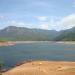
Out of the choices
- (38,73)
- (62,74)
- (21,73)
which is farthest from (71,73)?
(21,73)

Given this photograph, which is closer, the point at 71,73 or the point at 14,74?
the point at 71,73

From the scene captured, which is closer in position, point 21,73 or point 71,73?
point 71,73

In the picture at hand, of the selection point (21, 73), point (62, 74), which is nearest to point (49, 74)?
point (62, 74)

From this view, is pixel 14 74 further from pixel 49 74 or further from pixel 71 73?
pixel 71 73

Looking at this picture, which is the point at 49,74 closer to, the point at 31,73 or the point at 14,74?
the point at 31,73

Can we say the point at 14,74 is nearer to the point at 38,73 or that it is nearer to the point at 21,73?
the point at 21,73

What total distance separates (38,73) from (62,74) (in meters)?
3.13

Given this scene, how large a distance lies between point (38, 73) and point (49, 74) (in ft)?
5.19

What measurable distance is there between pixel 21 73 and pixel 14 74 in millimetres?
886

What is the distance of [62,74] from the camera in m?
→ 29.2

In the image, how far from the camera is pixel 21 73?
103 feet

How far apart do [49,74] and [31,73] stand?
2.54 metres

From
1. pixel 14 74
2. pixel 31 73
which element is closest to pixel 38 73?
pixel 31 73

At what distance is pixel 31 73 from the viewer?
3097cm
